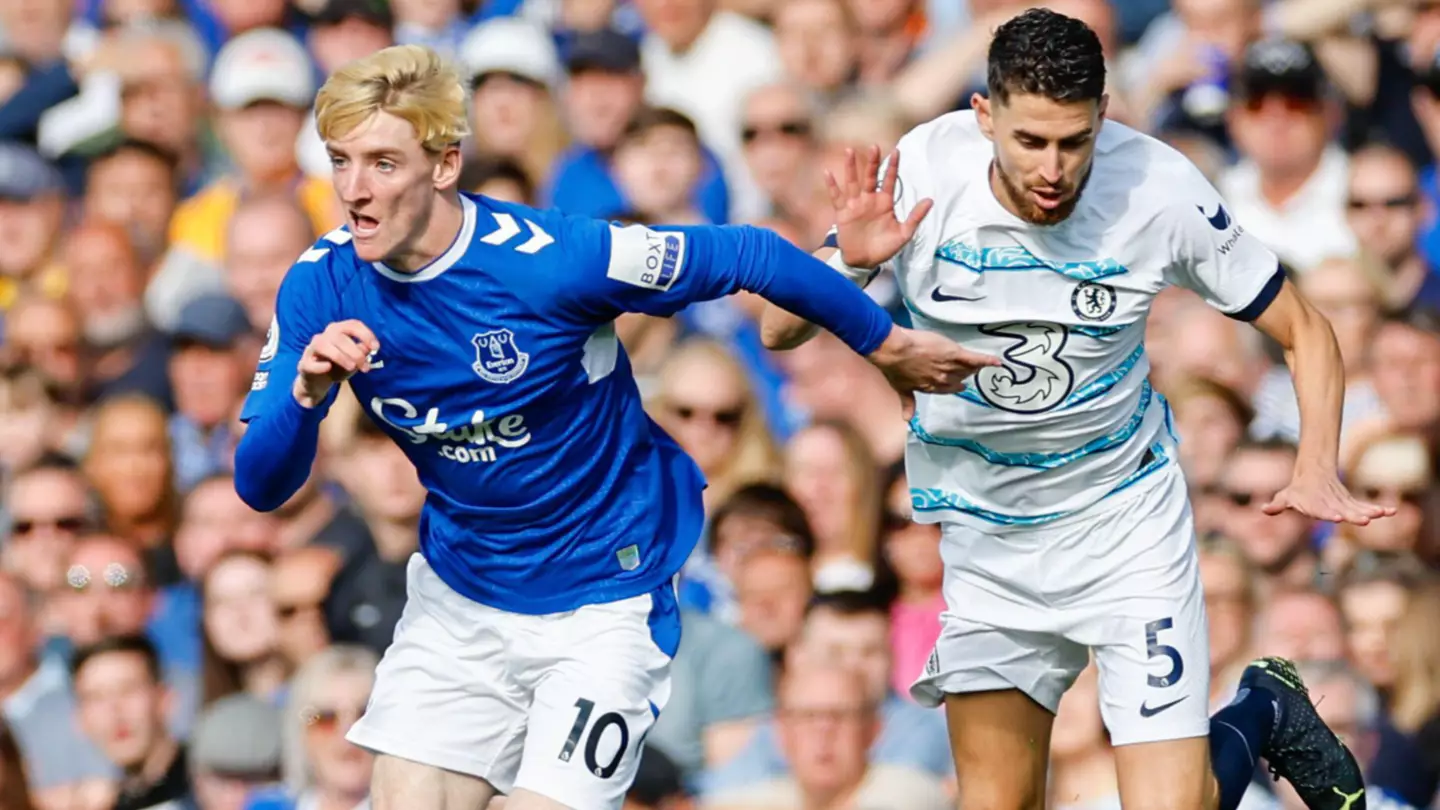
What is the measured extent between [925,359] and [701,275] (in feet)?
1.92

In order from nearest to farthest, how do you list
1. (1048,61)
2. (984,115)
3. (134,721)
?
(1048,61) < (984,115) < (134,721)

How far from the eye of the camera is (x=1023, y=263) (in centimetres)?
650

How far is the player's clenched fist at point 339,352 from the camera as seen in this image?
5773mm

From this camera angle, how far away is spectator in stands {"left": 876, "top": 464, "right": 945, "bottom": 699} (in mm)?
9250

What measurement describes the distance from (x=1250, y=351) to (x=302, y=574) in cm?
372

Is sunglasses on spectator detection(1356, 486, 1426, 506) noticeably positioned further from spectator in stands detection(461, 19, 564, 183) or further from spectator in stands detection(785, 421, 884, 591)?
spectator in stands detection(461, 19, 564, 183)

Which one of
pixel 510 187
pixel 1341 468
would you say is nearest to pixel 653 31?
pixel 510 187

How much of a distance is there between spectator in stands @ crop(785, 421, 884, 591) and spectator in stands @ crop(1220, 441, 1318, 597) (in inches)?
51.2

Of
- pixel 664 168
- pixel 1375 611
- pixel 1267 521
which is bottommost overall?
pixel 1375 611

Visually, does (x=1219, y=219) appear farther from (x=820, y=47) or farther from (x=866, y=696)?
(x=820, y=47)

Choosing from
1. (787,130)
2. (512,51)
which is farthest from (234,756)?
(512,51)

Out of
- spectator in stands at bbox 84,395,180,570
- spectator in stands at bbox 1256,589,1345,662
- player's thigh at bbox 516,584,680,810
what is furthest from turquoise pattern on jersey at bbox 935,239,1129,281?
spectator in stands at bbox 84,395,180,570

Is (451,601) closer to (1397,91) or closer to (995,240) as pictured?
(995,240)

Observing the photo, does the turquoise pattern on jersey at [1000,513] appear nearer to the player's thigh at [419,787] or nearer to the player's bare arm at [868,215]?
the player's bare arm at [868,215]
